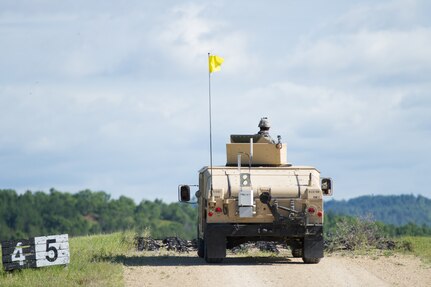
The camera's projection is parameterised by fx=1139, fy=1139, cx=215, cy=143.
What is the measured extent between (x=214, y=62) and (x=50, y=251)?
22.2 feet

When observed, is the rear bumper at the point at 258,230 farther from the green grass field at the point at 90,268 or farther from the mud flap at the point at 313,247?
the green grass field at the point at 90,268

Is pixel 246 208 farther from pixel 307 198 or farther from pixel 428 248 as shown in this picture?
pixel 428 248

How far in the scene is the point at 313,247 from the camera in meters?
27.6

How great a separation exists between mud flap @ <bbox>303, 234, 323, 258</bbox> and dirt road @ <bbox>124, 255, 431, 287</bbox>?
29cm

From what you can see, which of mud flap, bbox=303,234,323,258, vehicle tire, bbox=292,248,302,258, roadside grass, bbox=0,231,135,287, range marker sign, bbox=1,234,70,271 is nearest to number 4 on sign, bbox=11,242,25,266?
range marker sign, bbox=1,234,70,271

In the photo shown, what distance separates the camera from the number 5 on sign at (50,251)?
2588 centimetres

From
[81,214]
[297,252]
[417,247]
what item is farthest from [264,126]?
[81,214]

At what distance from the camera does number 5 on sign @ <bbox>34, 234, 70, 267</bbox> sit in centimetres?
2588

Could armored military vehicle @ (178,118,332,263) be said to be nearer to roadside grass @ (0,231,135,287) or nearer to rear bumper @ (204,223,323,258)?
rear bumper @ (204,223,323,258)

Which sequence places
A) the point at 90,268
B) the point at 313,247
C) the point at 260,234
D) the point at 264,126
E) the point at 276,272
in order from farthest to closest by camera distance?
the point at 264,126 < the point at 313,247 < the point at 260,234 < the point at 90,268 < the point at 276,272

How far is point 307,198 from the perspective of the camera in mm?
27281

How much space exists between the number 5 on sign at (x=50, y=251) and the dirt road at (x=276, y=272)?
1.47 metres

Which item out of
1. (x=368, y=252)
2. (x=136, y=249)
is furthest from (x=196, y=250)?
(x=368, y=252)

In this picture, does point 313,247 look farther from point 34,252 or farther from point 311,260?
point 34,252
